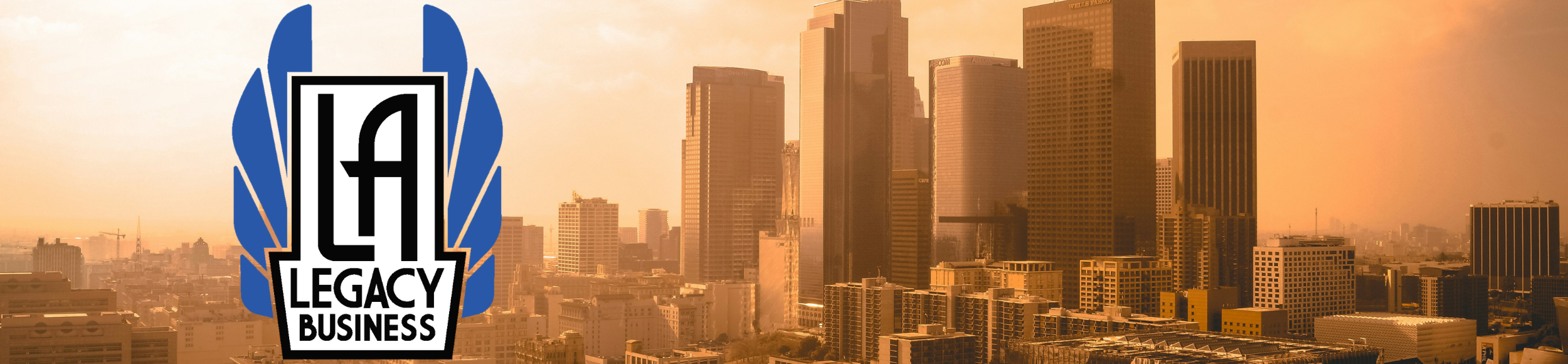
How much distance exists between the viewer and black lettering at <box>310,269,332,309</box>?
452 cm

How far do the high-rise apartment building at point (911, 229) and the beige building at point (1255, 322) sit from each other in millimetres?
7503

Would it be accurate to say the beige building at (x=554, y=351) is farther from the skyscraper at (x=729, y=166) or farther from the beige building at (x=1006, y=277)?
the skyscraper at (x=729, y=166)

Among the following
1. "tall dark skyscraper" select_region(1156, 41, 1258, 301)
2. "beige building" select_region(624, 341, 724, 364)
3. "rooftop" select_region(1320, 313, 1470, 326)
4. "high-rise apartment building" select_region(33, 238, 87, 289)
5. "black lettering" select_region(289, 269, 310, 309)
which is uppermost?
"tall dark skyscraper" select_region(1156, 41, 1258, 301)

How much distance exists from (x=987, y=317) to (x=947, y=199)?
972 cm

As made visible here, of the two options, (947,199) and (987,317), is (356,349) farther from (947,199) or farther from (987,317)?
(947,199)

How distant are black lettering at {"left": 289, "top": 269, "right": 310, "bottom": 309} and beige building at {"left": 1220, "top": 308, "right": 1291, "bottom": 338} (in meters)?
12.0

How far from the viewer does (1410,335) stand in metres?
13.7

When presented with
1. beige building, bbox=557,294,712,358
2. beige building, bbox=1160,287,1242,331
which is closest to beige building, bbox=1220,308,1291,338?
beige building, bbox=1160,287,1242,331

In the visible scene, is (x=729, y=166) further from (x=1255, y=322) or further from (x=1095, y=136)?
(x=1255, y=322)

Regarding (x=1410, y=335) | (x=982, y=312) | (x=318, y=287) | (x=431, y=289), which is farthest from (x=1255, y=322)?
(x=318, y=287)

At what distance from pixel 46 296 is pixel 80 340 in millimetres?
2095

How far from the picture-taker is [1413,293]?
1652 centimetres

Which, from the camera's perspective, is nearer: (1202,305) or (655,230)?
(1202,305)

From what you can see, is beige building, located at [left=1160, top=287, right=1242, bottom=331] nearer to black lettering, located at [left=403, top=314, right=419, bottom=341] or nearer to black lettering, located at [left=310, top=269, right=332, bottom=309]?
black lettering, located at [left=403, top=314, right=419, bottom=341]
